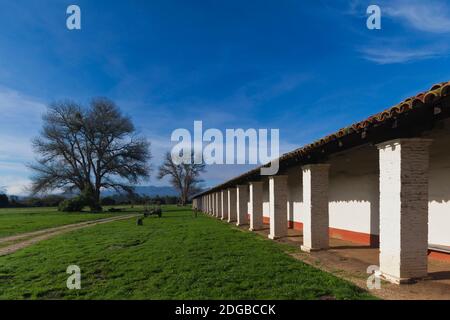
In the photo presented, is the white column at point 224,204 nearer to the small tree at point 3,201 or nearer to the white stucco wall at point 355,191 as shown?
the white stucco wall at point 355,191

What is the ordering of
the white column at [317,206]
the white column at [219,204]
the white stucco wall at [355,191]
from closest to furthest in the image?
the white column at [317,206] < the white stucco wall at [355,191] < the white column at [219,204]

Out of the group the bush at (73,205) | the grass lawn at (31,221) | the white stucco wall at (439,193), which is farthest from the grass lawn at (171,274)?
the bush at (73,205)

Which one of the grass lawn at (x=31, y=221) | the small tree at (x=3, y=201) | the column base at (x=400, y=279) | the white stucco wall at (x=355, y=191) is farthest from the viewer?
the small tree at (x=3, y=201)

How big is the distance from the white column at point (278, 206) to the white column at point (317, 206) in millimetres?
2957

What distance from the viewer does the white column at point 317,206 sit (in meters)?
9.66

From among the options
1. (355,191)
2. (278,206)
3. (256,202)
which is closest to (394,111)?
(355,191)

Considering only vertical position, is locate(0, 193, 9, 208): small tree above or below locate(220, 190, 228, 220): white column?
below

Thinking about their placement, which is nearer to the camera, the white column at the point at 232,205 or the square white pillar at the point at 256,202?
the square white pillar at the point at 256,202

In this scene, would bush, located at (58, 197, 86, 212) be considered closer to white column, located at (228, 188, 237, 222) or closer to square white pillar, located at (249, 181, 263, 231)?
white column, located at (228, 188, 237, 222)

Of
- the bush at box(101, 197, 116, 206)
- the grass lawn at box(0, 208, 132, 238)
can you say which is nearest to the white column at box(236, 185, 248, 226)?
the grass lawn at box(0, 208, 132, 238)

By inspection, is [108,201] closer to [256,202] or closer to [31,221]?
[31,221]

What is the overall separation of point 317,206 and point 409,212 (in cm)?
393

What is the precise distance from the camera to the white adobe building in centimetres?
577

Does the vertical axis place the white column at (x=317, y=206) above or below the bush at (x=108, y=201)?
above
